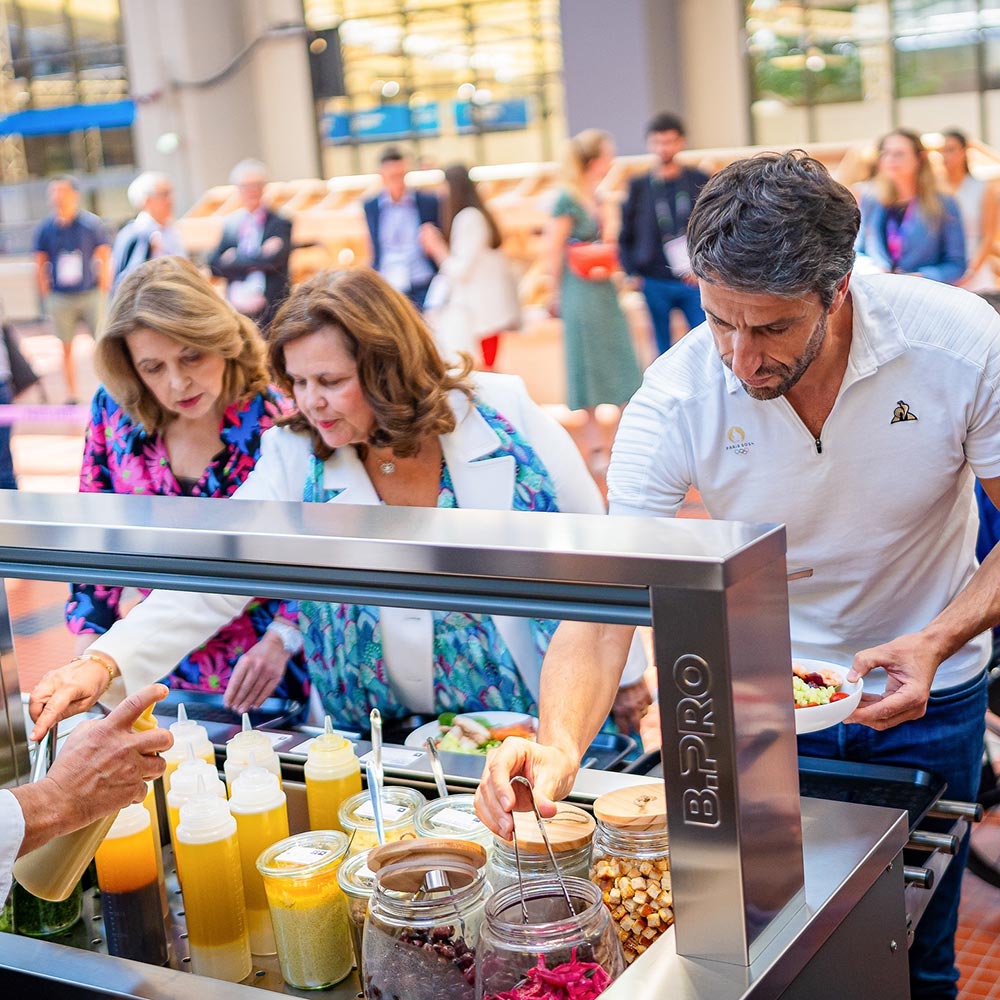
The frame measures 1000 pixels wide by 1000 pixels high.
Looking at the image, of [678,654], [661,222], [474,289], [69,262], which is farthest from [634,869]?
[69,262]

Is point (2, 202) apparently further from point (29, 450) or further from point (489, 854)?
point (489, 854)

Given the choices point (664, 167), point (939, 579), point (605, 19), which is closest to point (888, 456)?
point (939, 579)

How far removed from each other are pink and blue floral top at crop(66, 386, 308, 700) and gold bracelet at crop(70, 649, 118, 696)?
720 mm

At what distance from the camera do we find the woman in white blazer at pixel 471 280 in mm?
8188

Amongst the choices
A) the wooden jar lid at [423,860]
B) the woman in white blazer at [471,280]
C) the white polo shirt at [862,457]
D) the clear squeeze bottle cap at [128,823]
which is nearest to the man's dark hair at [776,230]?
the white polo shirt at [862,457]

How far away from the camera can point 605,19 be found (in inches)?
504

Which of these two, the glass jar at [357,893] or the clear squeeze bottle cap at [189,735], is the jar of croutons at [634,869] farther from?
the clear squeeze bottle cap at [189,735]

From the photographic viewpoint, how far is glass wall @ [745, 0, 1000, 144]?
13.0 m

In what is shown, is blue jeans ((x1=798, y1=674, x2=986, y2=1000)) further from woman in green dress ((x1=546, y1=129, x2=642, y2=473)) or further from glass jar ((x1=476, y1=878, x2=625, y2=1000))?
woman in green dress ((x1=546, y1=129, x2=642, y2=473))

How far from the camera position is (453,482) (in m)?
2.45

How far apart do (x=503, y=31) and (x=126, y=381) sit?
47.6 feet

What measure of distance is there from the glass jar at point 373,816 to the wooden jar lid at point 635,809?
0.67 feet

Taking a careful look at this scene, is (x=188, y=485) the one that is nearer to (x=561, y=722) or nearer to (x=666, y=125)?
(x=561, y=722)

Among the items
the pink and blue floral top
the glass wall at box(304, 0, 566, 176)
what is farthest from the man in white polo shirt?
the glass wall at box(304, 0, 566, 176)
